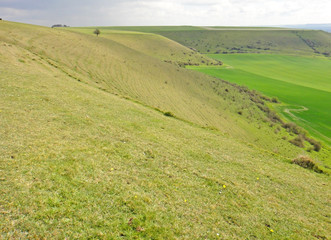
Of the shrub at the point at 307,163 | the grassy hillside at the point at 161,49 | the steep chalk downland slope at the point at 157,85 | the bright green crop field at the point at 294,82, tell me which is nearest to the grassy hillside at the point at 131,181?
the shrub at the point at 307,163

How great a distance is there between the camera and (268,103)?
209 ft

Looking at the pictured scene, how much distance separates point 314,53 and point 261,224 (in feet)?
694

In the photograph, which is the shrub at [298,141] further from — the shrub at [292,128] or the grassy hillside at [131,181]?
the grassy hillside at [131,181]

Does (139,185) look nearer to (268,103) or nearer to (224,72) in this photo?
(268,103)

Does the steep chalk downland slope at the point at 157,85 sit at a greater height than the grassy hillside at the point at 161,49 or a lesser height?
lesser

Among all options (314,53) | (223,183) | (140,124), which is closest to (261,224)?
(223,183)

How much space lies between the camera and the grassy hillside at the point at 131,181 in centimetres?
829

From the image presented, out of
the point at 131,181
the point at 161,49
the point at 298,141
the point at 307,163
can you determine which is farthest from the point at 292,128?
the point at 161,49

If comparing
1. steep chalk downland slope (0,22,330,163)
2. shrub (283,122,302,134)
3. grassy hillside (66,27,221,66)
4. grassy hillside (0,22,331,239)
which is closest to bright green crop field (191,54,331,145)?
shrub (283,122,302,134)

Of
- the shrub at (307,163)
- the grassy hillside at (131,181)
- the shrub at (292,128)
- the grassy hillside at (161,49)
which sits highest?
the grassy hillside at (161,49)

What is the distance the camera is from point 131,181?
36.1 feet

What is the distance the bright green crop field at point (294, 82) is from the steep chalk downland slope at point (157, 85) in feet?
40.3

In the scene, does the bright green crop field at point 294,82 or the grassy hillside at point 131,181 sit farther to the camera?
the bright green crop field at point 294,82

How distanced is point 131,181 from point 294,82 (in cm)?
10142
